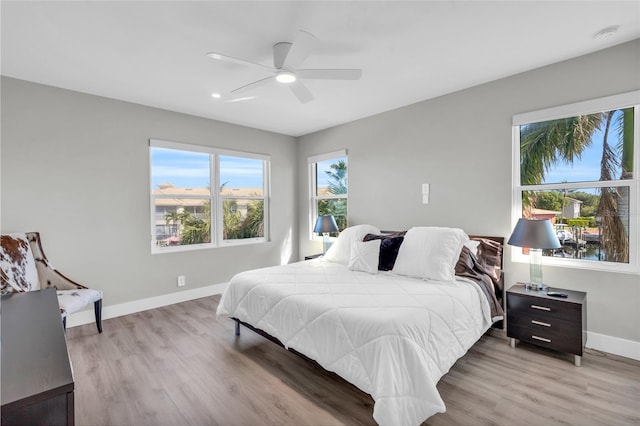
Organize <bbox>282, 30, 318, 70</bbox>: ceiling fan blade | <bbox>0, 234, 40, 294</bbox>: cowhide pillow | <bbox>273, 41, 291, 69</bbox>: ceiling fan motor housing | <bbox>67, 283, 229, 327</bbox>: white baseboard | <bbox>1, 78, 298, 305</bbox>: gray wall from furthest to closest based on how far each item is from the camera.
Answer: <bbox>67, 283, 229, 327</bbox>: white baseboard < <bbox>1, 78, 298, 305</bbox>: gray wall < <bbox>0, 234, 40, 294</bbox>: cowhide pillow < <bbox>273, 41, 291, 69</bbox>: ceiling fan motor housing < <bbox>282, 30, 318, 70</bbox>: ceiling fan blade

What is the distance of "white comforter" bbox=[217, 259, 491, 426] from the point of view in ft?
5.75

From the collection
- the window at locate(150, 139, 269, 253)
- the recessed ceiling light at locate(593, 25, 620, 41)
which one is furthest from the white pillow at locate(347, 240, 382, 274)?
the recessed ceiling light at locate(593, 25, 620, 41)

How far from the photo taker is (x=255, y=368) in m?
2.57

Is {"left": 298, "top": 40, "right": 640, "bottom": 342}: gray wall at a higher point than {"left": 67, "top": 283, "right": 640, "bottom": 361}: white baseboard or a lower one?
higher

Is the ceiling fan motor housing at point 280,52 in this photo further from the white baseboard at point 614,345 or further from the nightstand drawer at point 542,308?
the white baseboard at point 614,345

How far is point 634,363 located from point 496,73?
2772 millimetres

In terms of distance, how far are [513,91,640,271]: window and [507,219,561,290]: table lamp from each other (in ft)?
0.99

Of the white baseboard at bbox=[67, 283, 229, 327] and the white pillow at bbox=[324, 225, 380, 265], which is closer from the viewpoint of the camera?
the white baseboard at bbox=[67, 283, 229, 327]

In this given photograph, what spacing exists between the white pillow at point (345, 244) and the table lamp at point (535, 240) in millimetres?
1587

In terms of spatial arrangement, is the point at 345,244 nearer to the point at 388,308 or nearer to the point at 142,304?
the point at 388,308

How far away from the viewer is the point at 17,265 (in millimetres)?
2861

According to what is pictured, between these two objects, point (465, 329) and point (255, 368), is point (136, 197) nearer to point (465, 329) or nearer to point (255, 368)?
point (255, 368)

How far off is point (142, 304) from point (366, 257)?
2.88 metres

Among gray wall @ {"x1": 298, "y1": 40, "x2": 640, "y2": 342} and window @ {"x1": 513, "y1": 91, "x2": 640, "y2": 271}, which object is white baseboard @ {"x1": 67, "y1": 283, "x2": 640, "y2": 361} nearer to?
gray wall @ {"x1": 298, "y1": 40, "x2": 640, "y2": 342}
